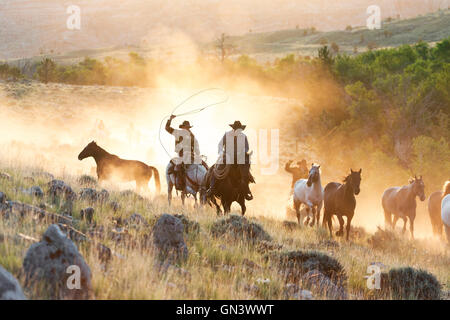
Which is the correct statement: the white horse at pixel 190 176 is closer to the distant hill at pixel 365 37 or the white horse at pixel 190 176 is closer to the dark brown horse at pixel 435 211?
the dark brown horse at pixel 435 211

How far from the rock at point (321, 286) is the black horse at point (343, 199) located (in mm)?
6490

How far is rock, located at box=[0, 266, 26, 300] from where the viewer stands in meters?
4.03

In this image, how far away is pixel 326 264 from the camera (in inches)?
329

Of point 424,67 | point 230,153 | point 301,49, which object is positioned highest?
point 301,49

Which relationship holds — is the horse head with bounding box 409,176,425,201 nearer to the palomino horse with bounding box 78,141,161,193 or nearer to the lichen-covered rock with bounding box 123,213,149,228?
the palomino horse with bounding box 78,141,161,193

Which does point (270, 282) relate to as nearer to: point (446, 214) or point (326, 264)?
point (326, 264)

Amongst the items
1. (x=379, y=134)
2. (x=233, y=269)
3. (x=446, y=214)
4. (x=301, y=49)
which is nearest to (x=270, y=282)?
(x=233, y=269)

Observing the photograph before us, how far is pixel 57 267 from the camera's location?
16.0ft

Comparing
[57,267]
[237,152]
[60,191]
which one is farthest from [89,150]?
[57,267]

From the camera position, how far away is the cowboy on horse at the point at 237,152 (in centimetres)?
1252

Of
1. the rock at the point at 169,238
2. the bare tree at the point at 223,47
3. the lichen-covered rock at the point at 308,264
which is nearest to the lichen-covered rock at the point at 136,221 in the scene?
the rock at the point at 169,238

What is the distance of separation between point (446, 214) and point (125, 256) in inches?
484

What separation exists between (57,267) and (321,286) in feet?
13.4

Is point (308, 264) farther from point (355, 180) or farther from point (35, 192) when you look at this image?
point (355, 180)
